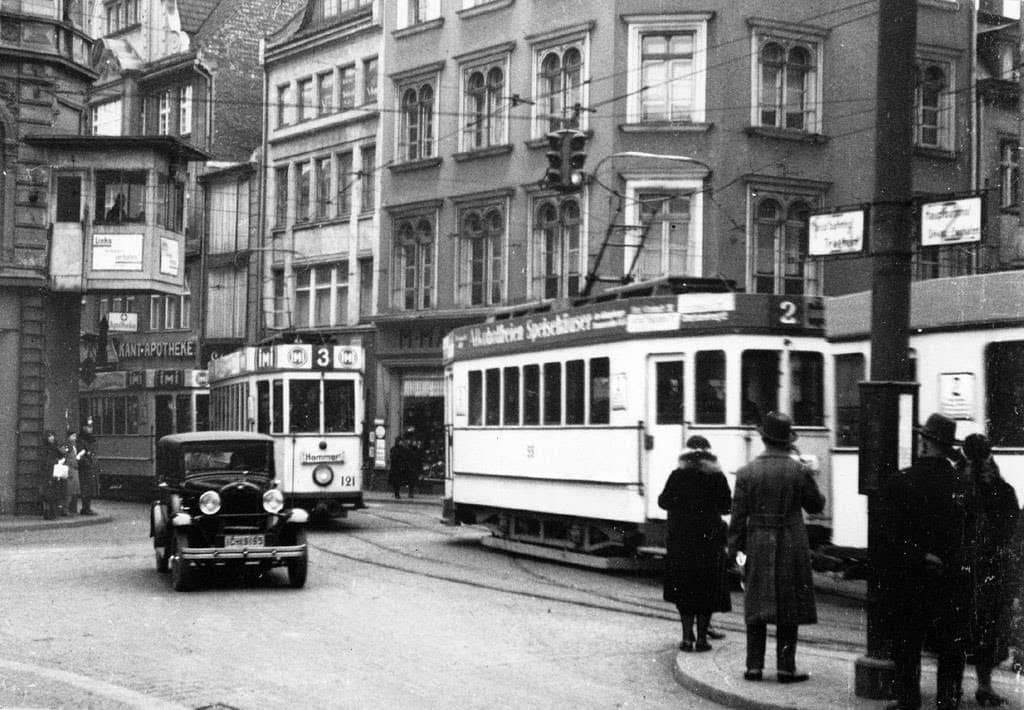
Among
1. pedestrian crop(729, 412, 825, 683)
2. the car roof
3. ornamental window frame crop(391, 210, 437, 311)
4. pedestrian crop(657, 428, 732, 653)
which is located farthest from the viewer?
ornamental window frame crop(391, 210, 437, 311)

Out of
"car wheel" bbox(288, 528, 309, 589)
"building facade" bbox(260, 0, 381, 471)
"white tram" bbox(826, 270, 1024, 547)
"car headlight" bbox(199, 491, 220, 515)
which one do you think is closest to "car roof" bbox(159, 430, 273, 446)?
"car headlight" bbox(199, 491, 220, 515)

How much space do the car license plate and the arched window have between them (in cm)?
2037

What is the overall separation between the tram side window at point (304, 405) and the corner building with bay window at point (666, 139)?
880 centimetres

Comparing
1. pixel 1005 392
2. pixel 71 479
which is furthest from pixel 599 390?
pixel 71 479

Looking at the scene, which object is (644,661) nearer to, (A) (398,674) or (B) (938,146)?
(A) (398,674)

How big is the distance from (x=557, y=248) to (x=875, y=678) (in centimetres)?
2735

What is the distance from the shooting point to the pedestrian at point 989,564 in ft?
29.2

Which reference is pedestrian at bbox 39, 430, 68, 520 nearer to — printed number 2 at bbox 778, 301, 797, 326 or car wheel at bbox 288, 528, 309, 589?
car wheel at bbox 288, 528, 309, 589

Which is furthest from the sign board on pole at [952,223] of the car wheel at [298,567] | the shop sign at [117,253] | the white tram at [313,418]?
the shop sign at [117,253]

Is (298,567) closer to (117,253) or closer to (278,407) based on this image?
(278,407)

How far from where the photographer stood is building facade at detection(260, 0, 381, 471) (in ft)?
140

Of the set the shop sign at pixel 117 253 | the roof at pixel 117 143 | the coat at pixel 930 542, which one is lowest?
the coat at pixel 930 542

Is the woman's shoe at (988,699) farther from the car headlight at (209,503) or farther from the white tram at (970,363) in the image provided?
the car headlight at (209,503)

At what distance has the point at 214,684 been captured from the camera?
9719mm
